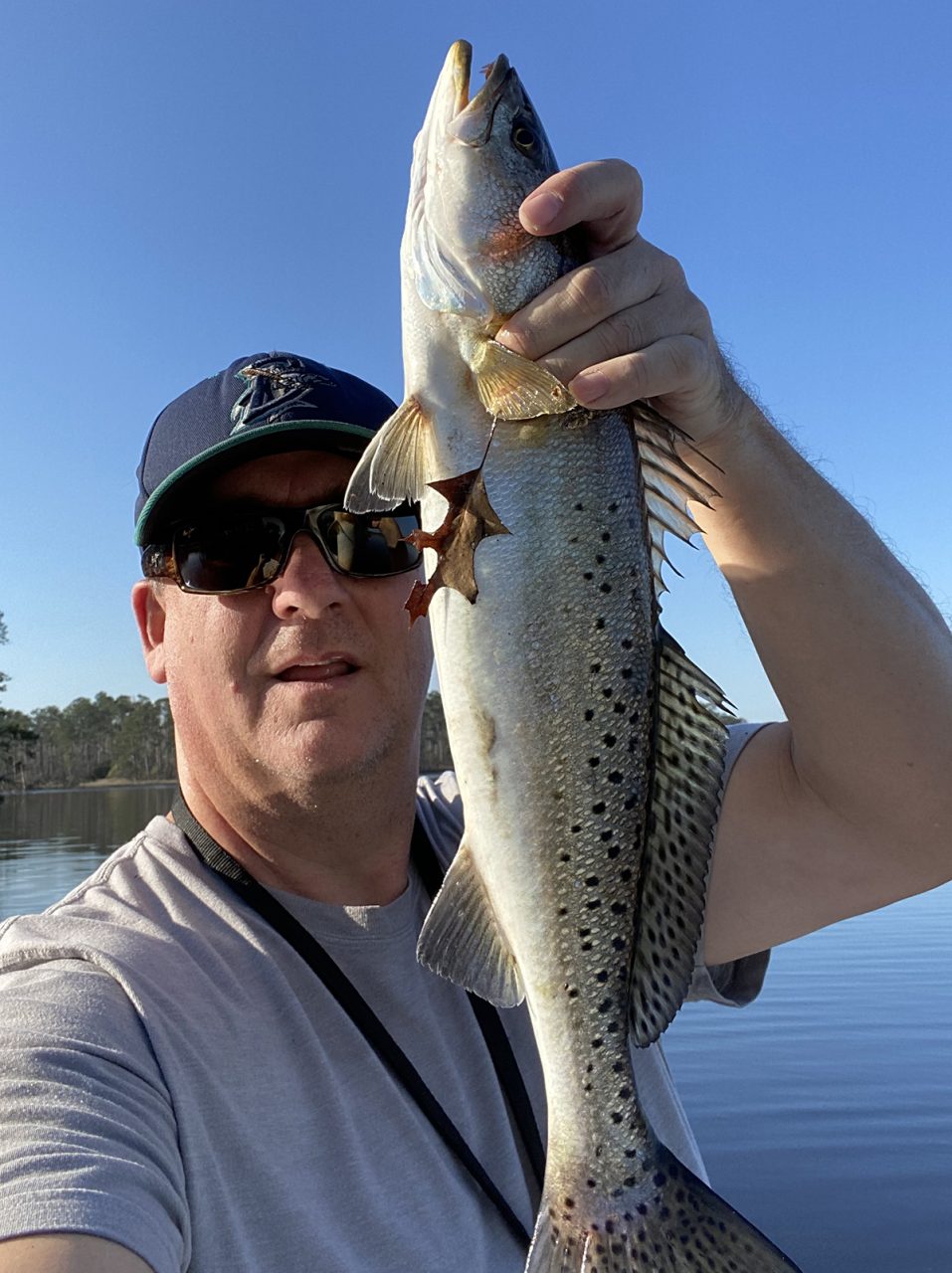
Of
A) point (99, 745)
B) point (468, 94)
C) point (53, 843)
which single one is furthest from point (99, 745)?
point (468, 94)

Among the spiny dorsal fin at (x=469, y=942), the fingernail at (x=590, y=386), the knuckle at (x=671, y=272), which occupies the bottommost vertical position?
the spiny dorsal fin at (x=469, y=942)

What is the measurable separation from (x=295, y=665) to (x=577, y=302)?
4.55 ft

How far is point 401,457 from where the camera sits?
2271 millimetres

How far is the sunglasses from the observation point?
3.07 m

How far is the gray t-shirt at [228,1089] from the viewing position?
1.96m

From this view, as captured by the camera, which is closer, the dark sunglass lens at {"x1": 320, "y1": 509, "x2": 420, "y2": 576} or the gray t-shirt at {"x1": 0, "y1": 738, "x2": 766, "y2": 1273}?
the gray t-shirt at {"x1": 0, "y1": 738, "x2": 766, "y2": 1273}

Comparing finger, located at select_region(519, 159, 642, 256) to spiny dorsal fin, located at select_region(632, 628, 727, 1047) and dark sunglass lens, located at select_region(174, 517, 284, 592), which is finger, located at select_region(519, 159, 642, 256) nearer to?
spiny dorsal fin, located at select_region(632, 628, 727, 1047)

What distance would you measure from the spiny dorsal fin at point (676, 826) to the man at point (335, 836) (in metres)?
0.34

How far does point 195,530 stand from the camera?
3.14 metres

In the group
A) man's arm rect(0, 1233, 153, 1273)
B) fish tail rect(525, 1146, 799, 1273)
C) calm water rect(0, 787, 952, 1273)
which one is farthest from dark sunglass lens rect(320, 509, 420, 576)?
calm water rect(0, 787, 952, 1273)

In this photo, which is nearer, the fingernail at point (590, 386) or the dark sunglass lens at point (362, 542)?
the fingernail at point (590, 386)

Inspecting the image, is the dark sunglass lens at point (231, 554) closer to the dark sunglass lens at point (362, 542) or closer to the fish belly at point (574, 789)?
the dark sunglass lens at point (362, 542)

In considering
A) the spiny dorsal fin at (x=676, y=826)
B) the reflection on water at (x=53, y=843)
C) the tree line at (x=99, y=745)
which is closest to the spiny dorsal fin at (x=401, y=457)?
the spiny dorsal fin at (x=676, y=826)

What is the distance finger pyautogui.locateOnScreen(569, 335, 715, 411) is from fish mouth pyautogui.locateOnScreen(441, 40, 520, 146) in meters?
0.72
